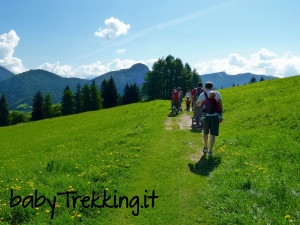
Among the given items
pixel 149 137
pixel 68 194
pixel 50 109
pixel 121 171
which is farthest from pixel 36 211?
pixel 50 109

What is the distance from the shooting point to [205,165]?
817cm

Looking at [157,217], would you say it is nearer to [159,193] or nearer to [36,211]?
[159,193]

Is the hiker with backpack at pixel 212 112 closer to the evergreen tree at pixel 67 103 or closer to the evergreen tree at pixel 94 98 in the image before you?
the evergreen tree at pixel 94 98

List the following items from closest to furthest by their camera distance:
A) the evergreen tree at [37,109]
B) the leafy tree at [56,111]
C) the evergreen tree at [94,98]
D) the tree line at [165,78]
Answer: the tree line at [165,78]
the evergreen tree at [37,109]
the evergreen tree at [94,98]
the leafy tree at [56,111]

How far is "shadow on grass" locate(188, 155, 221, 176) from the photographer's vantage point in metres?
7.65

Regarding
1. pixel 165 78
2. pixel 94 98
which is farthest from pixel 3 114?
pixel 165 78

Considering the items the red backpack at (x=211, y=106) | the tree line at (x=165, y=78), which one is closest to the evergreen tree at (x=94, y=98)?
the tree line at (x=165, y=78)

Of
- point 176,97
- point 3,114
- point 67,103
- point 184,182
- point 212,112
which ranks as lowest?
point 184,182

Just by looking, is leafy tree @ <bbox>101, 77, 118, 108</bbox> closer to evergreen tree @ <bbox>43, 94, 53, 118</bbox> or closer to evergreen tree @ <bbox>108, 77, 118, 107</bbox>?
evergreen tree @ <bbox>108, 77, 118, 107</bbox>

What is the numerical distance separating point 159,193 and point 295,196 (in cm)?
380

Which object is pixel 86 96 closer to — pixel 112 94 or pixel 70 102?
pixel 70 102

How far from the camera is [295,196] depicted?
5.06m

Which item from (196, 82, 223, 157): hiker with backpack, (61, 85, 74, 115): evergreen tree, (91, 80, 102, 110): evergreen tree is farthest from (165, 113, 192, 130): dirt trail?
(61, 85, 74, 115): evergreen tree

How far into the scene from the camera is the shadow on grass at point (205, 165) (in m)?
7.65
